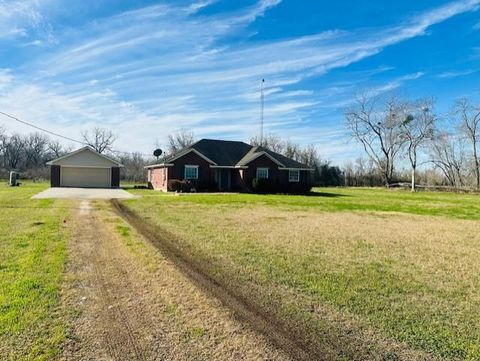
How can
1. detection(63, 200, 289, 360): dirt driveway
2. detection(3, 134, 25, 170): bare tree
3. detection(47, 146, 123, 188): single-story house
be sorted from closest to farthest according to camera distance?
detection(63, 200, 289, 360): dirt driveway < detection(47, 146, 123, 188): single-story house < detection(3, 134, 25, 170): bare tree

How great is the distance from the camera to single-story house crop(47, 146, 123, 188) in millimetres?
33906

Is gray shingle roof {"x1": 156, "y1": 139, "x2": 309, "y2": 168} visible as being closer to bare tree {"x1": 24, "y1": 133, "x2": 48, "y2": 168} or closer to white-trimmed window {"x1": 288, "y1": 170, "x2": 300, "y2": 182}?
white-trimmed window {"x1": 288, "y1": 170, "x2": 300, "y2": 182}

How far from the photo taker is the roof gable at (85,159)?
112ft

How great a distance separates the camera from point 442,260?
24.8ft

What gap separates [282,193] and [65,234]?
77.0 ft

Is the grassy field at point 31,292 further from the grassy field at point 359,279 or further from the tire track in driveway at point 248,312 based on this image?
the grassy field at point 359,279

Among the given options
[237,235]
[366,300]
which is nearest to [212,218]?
[237,235]

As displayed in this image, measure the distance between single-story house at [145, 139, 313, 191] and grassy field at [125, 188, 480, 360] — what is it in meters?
19.4

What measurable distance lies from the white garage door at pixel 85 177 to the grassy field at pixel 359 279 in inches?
1007

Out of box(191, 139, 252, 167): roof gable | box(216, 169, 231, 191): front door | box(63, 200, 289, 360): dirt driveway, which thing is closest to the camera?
box(63, 200, 289, 360): dirt driveway

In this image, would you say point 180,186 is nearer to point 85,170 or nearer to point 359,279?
point 85,170

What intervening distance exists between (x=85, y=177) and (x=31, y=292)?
106 ft

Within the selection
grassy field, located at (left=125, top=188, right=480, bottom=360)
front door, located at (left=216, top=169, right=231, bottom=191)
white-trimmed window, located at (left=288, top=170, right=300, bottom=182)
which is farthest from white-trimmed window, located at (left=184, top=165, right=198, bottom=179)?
grassy field, located at (left=125, top=188, right=480, bottom=360)

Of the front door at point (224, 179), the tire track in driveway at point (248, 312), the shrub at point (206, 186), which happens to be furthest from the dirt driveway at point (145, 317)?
the front door at point (224, 179)
